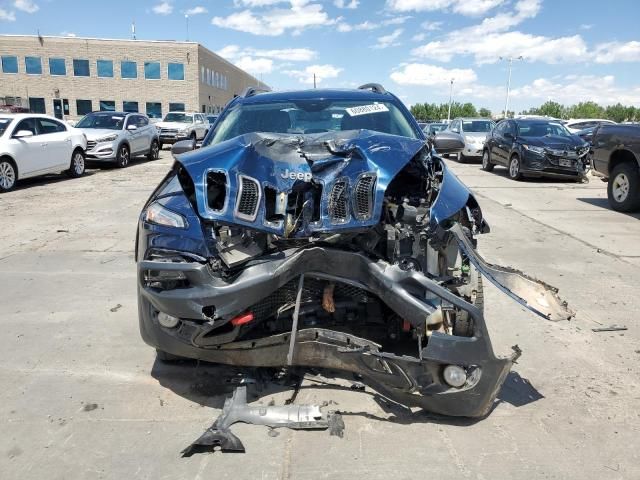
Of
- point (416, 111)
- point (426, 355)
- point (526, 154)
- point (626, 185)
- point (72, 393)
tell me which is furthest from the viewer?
point (416, 111)

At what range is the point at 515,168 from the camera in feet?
46.8

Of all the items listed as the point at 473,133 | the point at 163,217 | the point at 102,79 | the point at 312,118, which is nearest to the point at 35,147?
the point at 312,118

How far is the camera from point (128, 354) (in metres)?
3.77

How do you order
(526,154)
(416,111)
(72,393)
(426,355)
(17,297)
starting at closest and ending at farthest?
(426,355)
(72,393)
(17,297)
(526,154)
(416,111)

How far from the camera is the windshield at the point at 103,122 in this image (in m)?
16.8

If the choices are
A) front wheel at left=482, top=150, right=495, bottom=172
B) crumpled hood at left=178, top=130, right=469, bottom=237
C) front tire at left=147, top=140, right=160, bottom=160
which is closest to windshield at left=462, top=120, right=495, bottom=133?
front wheel at left=482, top=150, right=495, bottom=172

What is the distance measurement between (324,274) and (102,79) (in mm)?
57325

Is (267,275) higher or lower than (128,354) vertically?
higher

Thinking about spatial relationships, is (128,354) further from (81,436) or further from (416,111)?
(416,111)

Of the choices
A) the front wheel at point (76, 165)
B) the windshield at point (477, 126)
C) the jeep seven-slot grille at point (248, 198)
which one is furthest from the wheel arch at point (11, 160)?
the windshield at point (477, 126)

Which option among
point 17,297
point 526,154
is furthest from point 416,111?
point 17,297

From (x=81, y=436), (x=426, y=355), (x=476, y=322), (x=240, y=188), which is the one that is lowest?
(x=81, y=436)

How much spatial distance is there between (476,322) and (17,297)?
13.8ft

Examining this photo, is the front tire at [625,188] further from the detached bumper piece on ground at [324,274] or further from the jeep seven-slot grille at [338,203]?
the jeep seven-slot grille at [338,203]
